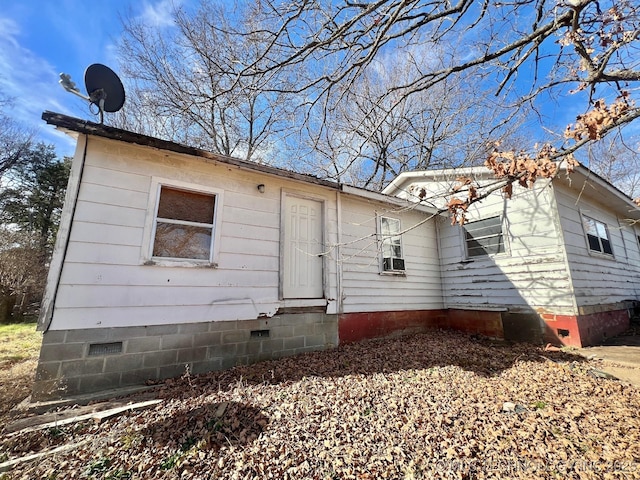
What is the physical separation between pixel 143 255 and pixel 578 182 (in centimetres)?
990

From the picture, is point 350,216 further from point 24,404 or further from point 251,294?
point 24,404

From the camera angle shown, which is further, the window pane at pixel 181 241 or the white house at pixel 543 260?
the white house at pixel 543 260

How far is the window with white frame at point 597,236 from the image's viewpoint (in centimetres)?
749

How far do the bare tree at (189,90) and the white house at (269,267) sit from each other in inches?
77.7

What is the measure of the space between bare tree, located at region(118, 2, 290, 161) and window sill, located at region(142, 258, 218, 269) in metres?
2.72

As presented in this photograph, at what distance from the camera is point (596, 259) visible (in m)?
7.38

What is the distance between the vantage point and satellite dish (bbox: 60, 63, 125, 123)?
Result: 4352 mm

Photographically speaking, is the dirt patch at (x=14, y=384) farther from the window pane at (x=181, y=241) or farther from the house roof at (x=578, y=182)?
the house roof at (x=578, y=182)

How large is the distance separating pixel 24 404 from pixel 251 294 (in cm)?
302

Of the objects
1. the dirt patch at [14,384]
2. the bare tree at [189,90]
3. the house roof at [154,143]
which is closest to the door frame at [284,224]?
the house roof at [154,143]

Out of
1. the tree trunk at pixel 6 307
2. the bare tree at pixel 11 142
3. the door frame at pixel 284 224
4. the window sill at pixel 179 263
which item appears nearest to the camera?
the window sill at pixel 179 263

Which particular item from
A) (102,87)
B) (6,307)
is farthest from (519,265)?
(6,307)

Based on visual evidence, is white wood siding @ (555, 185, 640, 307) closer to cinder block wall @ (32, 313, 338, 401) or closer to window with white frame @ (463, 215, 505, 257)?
window with white frame @ (463, 215, 505, 257)

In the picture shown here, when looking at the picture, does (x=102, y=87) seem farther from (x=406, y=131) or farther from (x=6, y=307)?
(x=406, y=131)
